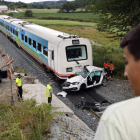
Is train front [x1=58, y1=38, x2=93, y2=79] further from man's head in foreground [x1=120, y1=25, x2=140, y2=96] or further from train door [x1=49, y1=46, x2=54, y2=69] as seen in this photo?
man's head in foreground [x1=120, y1=25, x2=140, y2=96]

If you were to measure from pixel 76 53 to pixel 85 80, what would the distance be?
6.79ft

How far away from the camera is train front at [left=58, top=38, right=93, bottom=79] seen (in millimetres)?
13375

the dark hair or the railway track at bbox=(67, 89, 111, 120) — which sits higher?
the dark hair

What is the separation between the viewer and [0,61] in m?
20.0

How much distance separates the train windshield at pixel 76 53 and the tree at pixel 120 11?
121 inches

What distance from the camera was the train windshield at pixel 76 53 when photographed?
1359 cm

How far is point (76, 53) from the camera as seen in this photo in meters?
13.9

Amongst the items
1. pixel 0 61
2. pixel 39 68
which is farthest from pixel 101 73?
pixel 0 61

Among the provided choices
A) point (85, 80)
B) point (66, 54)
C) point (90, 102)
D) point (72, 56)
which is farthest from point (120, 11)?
point (90, 102)

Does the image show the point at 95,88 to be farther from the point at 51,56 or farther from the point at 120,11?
the point at 120,11

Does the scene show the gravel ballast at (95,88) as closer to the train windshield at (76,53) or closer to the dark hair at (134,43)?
the train windshield at (76,53)

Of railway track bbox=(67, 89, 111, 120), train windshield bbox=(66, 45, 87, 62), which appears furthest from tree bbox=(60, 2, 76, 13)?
railway track bbox=(67, 89, 111, 120)

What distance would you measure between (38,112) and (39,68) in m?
10.3

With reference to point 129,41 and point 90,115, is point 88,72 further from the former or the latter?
point 129,41
